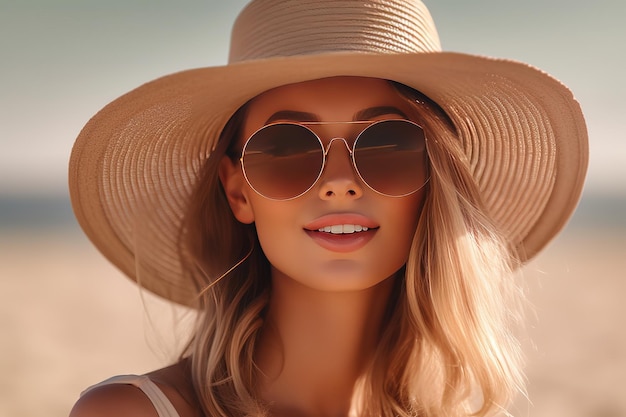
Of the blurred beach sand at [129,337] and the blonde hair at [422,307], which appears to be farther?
the blurred beach sand at [129,337]

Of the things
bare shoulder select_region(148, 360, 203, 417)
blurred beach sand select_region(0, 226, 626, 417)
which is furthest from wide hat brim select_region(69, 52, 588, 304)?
bare shoulder select_region(148, 360, 203, 417)

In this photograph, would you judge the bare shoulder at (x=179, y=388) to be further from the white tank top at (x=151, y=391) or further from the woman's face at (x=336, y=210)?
the woman's face at (x=336, y=210)

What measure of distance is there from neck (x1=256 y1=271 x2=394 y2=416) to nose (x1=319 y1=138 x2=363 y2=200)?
14.6 inches

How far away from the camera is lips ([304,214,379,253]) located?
7.63 ft

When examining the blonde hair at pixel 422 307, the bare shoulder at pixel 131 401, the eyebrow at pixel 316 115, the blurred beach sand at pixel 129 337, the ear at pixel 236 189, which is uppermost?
the eyebrow at pixel 316 115

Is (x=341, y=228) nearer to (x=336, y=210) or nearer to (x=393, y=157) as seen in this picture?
(x=336, y=210)

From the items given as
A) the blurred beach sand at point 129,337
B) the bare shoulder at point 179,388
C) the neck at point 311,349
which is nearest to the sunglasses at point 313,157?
the neck at point 311,349

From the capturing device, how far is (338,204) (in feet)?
7.67

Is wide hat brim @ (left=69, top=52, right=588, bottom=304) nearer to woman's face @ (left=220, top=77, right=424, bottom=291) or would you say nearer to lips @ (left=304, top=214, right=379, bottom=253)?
woman's face @ (left=220, top=77, right=424, bottom=291)

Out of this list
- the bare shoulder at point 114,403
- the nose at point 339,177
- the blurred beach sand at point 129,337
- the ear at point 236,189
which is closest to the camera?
the bare shoulder at point 114,403

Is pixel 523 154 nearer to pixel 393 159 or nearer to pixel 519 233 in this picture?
pixel 519 233

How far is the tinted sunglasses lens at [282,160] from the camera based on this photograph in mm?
2328

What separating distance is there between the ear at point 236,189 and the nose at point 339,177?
1.14 ft

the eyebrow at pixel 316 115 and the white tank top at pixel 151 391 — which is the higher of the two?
the eyebrow at pixel 316 115
